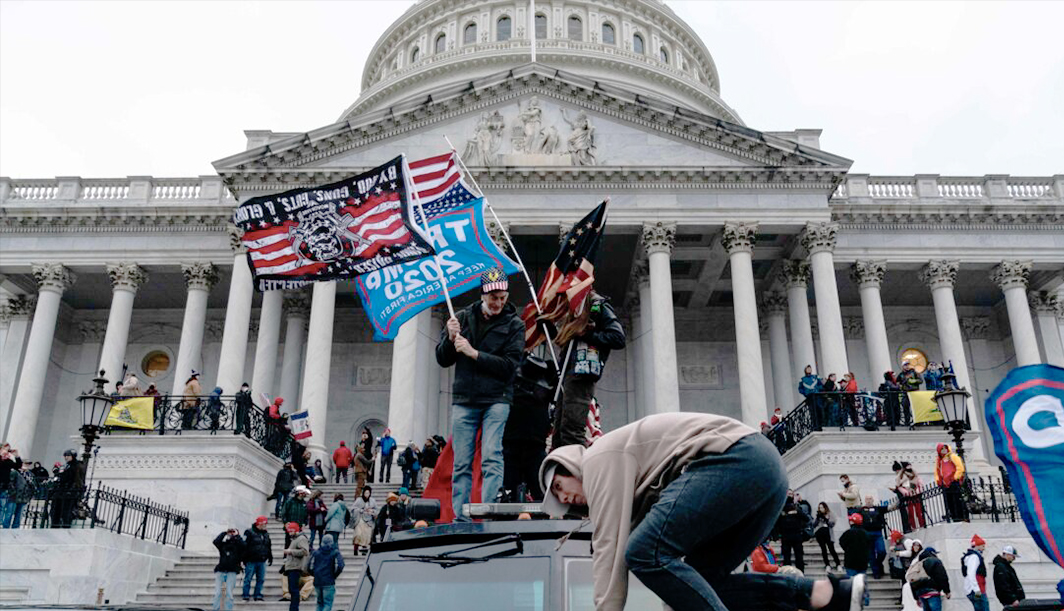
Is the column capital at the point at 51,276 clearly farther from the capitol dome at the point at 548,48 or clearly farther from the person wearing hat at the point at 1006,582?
the person wearing hat at the point at 1006,582

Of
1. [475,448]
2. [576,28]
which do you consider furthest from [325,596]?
[576,28]

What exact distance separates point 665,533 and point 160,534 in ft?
63.5

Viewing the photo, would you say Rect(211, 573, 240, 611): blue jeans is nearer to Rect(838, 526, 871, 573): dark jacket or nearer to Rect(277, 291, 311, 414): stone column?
Rect(838, 526, 871, 573): dark jacket

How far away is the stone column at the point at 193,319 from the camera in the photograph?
108 ft

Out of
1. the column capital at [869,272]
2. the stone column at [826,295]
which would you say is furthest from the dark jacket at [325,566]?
the column capital at [869,272]

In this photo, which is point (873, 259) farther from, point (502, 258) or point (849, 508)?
point (502, 258)

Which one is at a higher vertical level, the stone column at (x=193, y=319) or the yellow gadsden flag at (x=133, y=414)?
the stone column at (x=193, y=319)

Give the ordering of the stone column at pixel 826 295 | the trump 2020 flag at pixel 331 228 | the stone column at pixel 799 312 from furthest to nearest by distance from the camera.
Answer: the stone column at pixel 799 312, the stone column at pixel 826 295, the trump 2020 flag at pixel 331 228

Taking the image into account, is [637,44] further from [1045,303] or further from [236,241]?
[236,241]

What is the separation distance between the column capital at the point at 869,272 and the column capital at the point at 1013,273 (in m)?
4.69

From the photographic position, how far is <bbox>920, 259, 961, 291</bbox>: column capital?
35.2 m

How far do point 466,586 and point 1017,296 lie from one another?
119ft

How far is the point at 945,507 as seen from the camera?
16969mm

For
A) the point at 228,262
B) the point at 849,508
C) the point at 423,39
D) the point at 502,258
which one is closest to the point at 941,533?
the point at 849,508
